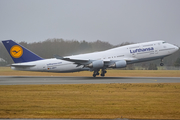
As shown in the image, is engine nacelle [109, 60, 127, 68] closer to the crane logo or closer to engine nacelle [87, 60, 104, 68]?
engine nacelle [87, 60, 104, 68]

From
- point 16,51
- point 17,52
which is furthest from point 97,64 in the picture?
point 16,51

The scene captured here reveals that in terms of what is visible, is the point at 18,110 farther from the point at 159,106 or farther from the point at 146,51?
the point at 146,51

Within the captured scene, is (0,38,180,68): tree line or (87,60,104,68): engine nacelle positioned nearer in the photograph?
(87,60,104,68): engine nacelle

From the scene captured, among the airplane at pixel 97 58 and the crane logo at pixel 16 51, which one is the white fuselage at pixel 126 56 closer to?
the airplane at pixel 97 58

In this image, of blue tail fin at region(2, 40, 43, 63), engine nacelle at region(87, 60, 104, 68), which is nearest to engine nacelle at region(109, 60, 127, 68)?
engine nacelle at region(87, 60, 104, 68)

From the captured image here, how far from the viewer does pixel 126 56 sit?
32.4 m

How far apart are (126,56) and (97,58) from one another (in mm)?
4471

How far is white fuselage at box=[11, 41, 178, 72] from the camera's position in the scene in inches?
1256

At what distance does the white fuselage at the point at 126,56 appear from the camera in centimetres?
3191

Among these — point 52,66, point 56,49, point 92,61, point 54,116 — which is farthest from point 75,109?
point 56,49

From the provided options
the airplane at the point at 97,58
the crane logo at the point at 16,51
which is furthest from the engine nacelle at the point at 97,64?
the crane logo at the point at 16,51

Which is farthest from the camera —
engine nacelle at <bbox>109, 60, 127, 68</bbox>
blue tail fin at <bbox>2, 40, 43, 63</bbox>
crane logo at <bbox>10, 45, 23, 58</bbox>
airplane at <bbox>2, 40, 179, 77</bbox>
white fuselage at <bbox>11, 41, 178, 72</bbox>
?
crane logo at <bbox>10, 45, 23, 58</bbox>

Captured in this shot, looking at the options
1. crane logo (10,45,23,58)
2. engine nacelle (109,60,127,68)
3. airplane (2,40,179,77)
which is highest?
crane logo (10,45,23,58)

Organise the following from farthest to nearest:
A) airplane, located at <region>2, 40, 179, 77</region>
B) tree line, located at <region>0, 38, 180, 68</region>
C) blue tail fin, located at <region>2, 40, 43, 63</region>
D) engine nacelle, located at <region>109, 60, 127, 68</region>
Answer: tree line, located at <region>0, 38, 180, 68</region>
blue tail fin, located at <region>2, 40, 43, 63</region>
airplane, located at <region>2, 40, 179, 77</region>
engine nacelle, located at <region>109, 60, 127, 68</region>
